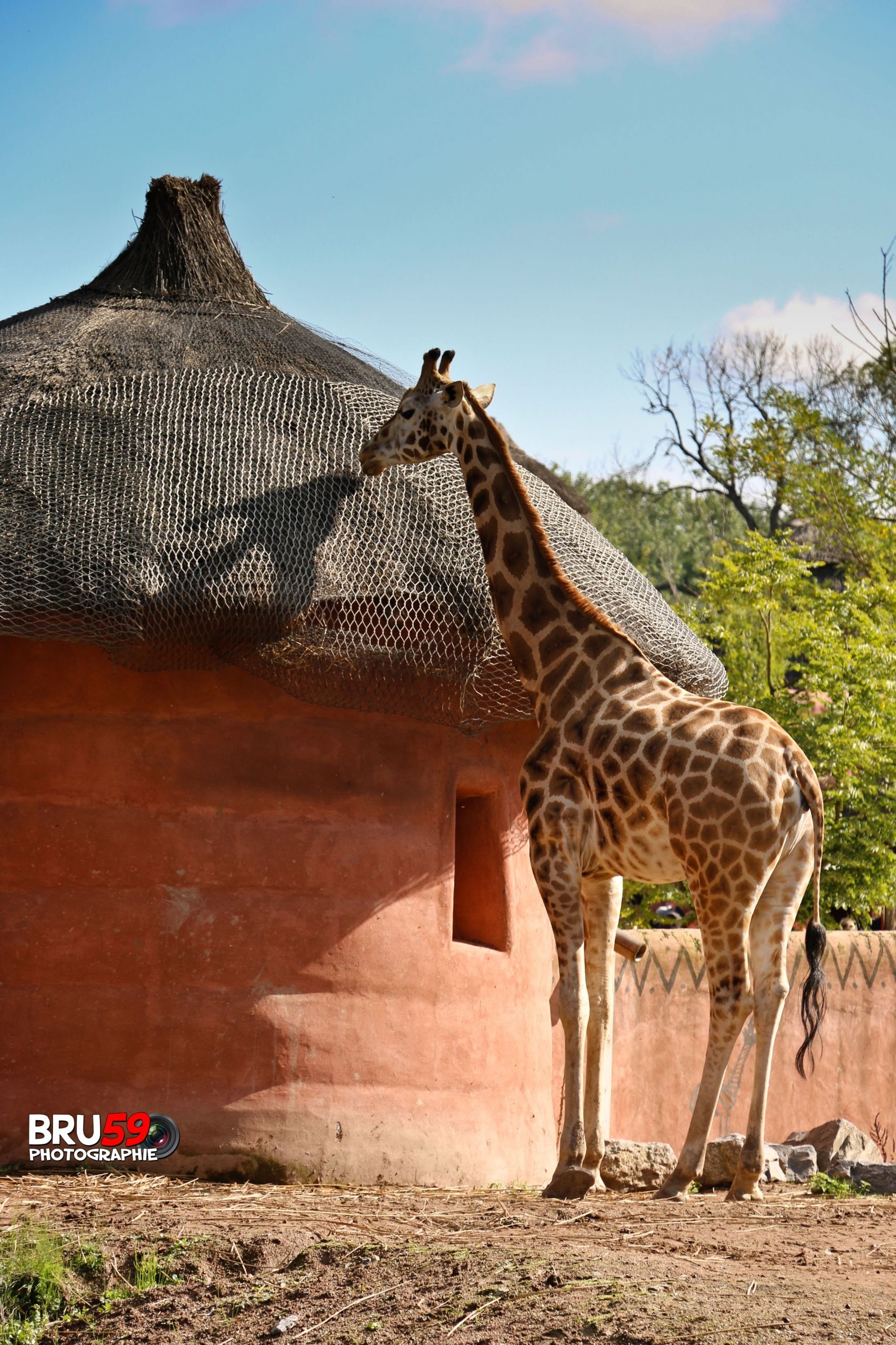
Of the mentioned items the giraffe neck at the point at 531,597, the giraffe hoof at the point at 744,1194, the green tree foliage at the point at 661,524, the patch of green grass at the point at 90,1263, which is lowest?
the patch of green grass at the point at 90,1263

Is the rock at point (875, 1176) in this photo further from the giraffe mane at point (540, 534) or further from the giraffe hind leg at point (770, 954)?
the giraffe mane at point (540, 534)

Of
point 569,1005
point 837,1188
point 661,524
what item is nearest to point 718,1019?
point 569,1005

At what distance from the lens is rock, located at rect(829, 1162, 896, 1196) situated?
24.6ft

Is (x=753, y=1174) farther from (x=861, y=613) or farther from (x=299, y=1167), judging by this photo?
(x=861, y=613)

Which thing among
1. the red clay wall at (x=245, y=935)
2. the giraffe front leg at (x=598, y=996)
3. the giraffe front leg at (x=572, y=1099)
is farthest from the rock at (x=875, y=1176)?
the giraffe front leg at (x=572, y=1099)

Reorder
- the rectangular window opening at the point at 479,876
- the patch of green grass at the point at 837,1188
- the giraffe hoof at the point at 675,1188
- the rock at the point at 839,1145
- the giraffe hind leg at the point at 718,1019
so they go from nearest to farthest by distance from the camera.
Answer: the giraffe hind leg at the point at 718,1019, the giraffe hoof at the point at 675,1188, the patch of green grass at the point at 837,1188, the rectangular window opening at the point at 479,876, the rock at the point at 839,1145

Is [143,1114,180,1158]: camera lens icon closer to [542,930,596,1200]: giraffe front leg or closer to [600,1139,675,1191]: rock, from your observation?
[542,930,596,1200]: giraffe front leg

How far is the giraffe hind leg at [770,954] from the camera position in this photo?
6.75 meters

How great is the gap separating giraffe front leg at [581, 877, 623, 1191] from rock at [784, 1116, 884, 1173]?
2.04 m

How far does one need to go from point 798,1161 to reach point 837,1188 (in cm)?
109

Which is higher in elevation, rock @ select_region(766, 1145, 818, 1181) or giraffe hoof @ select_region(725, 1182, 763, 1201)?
giraffe hoof @ select_region(725, 1182, 763, 1201)

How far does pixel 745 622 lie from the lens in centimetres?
1741

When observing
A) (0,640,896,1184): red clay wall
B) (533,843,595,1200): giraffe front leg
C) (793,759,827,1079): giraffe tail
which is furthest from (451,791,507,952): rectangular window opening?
(793,759,827,1079): giraffe tail

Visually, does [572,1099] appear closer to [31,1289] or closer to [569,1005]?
[569,1005]
